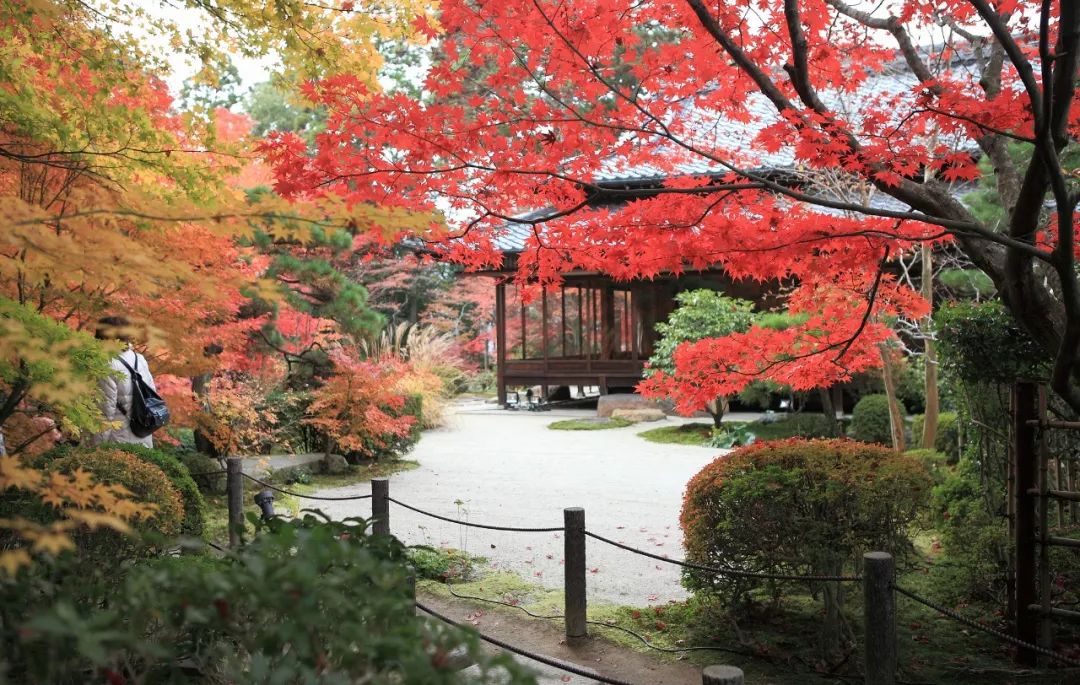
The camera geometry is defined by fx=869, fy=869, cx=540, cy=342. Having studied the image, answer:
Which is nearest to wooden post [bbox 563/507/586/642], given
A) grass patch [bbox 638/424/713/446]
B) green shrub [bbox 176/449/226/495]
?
green shrub [bbox 176/449/226/495]

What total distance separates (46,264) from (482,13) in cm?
281

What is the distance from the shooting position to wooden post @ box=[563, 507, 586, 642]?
438 centimetres

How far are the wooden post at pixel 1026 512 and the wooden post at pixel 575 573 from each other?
204 centimetres

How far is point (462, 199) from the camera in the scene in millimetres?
4680

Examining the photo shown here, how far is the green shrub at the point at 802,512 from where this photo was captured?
4.06 m

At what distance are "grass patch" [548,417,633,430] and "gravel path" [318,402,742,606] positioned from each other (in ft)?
1.17

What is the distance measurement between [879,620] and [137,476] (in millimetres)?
3630

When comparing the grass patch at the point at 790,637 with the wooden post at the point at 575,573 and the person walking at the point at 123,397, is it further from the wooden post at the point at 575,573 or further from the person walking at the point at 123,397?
the person walking at the point at 123,397

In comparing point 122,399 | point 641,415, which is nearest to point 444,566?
point 122,399

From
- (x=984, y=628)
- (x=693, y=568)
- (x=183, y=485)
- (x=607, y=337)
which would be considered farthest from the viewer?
(x=607, y=337)

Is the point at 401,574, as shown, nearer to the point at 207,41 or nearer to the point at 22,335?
the point at 22,335

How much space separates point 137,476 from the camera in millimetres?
4547

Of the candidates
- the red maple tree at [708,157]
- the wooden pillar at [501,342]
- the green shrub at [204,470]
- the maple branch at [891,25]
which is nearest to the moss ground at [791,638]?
the red maple tree at [708,157]

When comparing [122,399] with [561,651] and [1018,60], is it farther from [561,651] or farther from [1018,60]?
[1018,60]
